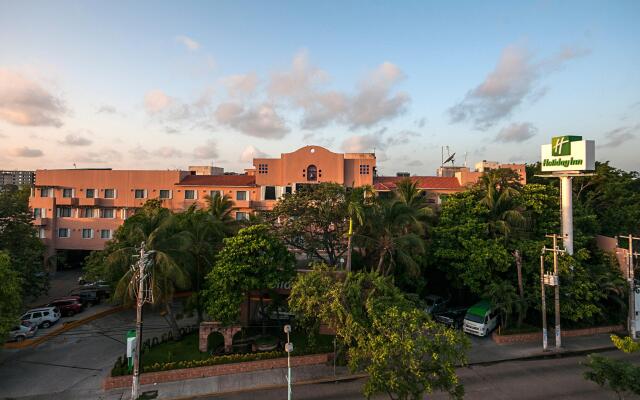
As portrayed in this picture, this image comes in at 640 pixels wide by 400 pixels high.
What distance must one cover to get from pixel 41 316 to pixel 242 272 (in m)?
19.3

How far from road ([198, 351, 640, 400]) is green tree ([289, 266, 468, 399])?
238 centimetres

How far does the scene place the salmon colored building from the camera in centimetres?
4375

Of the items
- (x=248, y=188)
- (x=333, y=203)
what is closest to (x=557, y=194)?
(x=333, y=203)

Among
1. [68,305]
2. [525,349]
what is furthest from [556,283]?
[68,305]

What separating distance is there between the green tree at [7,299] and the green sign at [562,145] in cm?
3836

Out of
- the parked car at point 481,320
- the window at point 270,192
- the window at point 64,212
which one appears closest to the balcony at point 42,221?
the window at point 64,212

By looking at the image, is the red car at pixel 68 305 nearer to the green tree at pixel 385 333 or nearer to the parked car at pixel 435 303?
the green tree at pixel 385 333

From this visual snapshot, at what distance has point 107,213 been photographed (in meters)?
45.4

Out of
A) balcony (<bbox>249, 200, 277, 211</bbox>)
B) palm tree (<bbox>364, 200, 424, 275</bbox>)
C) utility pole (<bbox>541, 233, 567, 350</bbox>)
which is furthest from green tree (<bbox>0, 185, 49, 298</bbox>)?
utility pole (<bbox>541, 233, 567, 350</bbox>)

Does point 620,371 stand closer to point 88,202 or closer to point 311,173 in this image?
point 311,173

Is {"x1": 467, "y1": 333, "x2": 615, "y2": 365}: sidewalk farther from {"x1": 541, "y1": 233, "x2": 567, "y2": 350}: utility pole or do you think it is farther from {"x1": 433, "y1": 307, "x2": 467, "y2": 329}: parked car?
{"x1": 433, "y1": 307, "x2": 467, "y2": 329}: parked car

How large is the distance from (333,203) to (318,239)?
3.05 meters

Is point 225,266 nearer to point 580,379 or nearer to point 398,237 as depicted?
point 398,237

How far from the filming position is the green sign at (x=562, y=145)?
1137 inches
